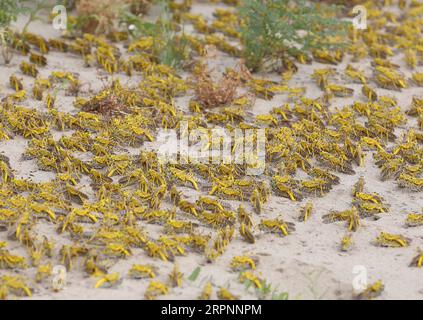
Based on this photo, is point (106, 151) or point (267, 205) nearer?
point (267, 205)

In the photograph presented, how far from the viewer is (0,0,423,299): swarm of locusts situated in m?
5.32

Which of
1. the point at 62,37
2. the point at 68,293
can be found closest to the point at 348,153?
the point at 68,293

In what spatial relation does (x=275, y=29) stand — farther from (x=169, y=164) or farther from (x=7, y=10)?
(x=7, y=10)

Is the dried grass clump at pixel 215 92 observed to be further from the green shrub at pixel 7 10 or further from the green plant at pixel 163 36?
the green shrub at pixel 7 10

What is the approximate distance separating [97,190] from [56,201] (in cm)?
37

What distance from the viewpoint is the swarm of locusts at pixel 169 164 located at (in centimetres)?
532

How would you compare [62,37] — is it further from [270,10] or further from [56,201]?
[56,201]

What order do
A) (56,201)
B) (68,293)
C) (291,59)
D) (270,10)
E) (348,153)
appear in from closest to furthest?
(68,293) → (56,201) → (348,153) → (270,10) → (291,59)

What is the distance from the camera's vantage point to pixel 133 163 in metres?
6.44

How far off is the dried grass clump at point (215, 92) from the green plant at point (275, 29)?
0.73 meters

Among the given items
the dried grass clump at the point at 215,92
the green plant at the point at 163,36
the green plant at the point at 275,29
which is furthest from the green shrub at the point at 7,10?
the green plant at the point at 275,29

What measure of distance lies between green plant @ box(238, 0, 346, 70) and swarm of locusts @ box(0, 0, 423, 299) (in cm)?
20

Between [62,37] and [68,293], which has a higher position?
[62,37]

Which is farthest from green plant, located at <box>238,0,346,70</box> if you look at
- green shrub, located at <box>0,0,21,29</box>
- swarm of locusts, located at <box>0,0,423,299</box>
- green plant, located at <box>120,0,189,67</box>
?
green shrub, located at <box>0,0,21,29</box>
